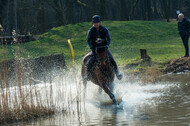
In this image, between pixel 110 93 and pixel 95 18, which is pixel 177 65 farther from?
pixel 95 18

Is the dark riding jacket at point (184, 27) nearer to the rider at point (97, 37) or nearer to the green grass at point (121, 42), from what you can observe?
the green grass at point (121, 42)

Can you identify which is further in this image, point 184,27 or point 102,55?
point 184,27

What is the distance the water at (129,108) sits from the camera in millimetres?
9078

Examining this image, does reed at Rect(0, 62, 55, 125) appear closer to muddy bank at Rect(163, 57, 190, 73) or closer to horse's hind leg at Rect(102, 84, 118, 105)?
horse's hind leg at Rect(102, 84, 118, 105)

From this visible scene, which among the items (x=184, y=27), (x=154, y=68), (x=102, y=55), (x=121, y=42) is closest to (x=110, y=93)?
(x=102, y=55)

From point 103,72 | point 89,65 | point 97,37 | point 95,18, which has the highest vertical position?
point 95,18

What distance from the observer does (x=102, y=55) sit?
11.1m

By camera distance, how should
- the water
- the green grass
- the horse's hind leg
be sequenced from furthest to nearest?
the green grass < the horse's hind leg < the water

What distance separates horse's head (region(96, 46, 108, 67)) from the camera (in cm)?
1111

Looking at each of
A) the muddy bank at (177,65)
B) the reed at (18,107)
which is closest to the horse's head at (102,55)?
the reed at (18,107)

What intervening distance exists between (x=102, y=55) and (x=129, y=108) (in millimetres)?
1648

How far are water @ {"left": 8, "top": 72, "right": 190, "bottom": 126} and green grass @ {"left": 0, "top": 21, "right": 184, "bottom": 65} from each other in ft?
24.4

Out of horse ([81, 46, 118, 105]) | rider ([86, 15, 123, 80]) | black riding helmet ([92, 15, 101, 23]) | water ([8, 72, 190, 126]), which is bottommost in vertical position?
water ([8, 72, 190, 126])

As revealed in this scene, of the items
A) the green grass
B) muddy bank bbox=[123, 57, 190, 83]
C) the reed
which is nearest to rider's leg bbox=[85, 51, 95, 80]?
the reed
